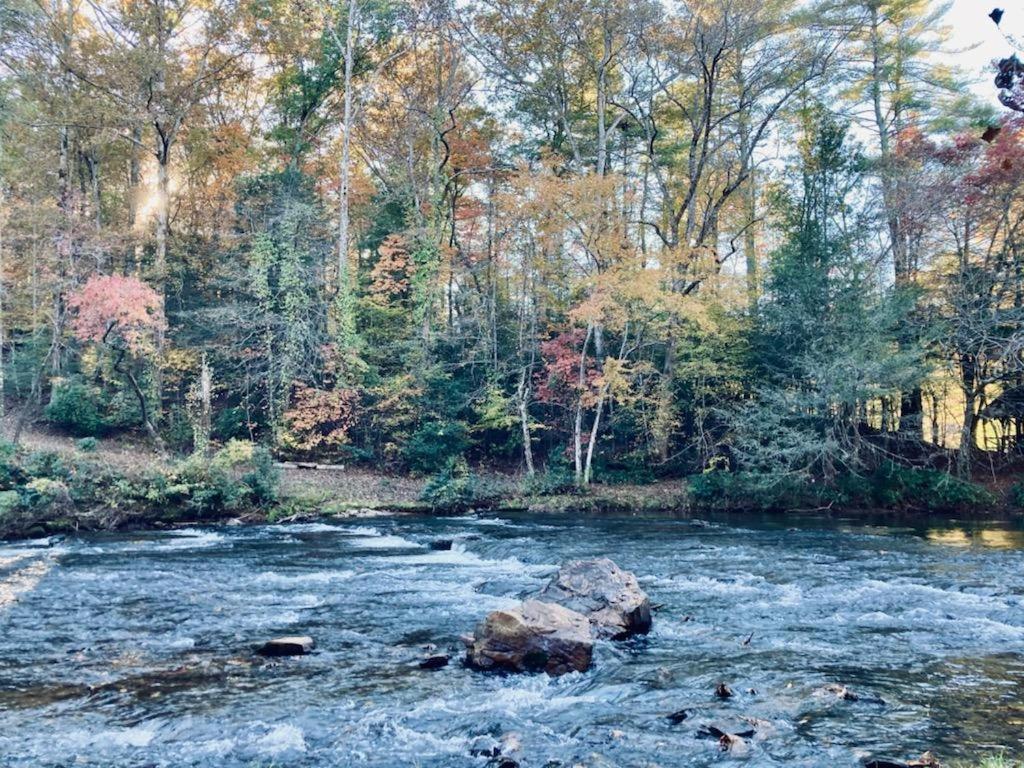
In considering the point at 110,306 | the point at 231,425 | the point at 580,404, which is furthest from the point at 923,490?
the point at 110,306

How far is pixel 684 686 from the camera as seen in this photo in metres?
6.96

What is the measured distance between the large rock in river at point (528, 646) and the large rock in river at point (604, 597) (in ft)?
3.76

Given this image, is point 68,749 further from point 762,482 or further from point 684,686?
point 762,482

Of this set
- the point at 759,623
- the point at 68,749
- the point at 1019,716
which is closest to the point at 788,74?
the point at 759,623

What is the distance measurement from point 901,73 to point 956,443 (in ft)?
47.5

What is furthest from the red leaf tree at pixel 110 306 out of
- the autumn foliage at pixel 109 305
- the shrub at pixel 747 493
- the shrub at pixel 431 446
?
the shrub at pixel 747 493

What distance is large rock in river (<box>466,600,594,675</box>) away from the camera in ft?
24.4

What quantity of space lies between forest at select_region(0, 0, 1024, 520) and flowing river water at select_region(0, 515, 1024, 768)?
10.6 meters

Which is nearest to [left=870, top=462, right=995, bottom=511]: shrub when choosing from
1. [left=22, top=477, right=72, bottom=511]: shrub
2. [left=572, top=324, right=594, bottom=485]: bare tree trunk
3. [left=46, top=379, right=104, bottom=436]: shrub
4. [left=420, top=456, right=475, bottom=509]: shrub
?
[left=572, top=324, right=594, bottom=485]: bare tree trunk

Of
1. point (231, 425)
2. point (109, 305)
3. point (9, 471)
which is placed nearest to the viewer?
point (9, 471)

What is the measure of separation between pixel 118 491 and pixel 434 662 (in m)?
14.5

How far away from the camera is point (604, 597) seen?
911 centimetres

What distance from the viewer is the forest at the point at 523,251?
23.2m

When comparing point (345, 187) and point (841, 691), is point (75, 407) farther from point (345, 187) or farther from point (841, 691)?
point (841, 691)
